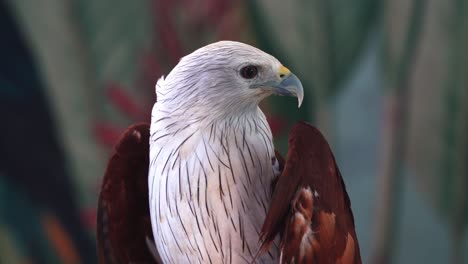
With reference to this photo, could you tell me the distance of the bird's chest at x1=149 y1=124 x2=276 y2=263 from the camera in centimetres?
73

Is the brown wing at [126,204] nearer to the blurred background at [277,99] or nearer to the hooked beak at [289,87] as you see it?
the hooked beak at [289,87]

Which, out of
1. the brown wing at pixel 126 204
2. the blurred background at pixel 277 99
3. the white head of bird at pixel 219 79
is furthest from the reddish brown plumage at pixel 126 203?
the blurred background at pixel 277 99

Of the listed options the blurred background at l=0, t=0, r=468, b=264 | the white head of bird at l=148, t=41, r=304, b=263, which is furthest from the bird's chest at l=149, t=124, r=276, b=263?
the blurred background at l=0, t=0, r=468, b=264

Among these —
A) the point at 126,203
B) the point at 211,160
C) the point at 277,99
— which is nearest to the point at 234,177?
the point at 211,160

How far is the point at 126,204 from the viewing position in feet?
2.74

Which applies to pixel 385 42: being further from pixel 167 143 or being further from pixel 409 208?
pixel 167 143

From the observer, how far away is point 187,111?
744mm

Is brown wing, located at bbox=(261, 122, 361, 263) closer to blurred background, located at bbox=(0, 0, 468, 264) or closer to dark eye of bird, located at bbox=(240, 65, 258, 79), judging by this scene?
dark eye of bird, located at bbox=(240, 65, 258, 79)

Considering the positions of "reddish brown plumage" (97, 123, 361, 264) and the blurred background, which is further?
the blurred background

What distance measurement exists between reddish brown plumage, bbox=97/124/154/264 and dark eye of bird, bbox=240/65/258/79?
0.56ft

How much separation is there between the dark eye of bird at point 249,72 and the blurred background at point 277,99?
3.72ft

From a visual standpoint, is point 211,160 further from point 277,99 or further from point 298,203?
point 277,99

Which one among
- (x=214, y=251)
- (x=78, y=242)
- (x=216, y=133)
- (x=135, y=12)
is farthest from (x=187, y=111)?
(x=78, y=242)

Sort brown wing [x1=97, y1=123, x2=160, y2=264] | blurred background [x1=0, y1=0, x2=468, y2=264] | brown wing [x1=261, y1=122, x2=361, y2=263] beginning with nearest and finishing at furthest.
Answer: brown wing [x1=261, y1=122, x2=361, y2=263] < brown wing [x1=97, y1=123, x2=160, y2=264] < blurred background [x1=0, y1=0, x2=468, y2=264]
